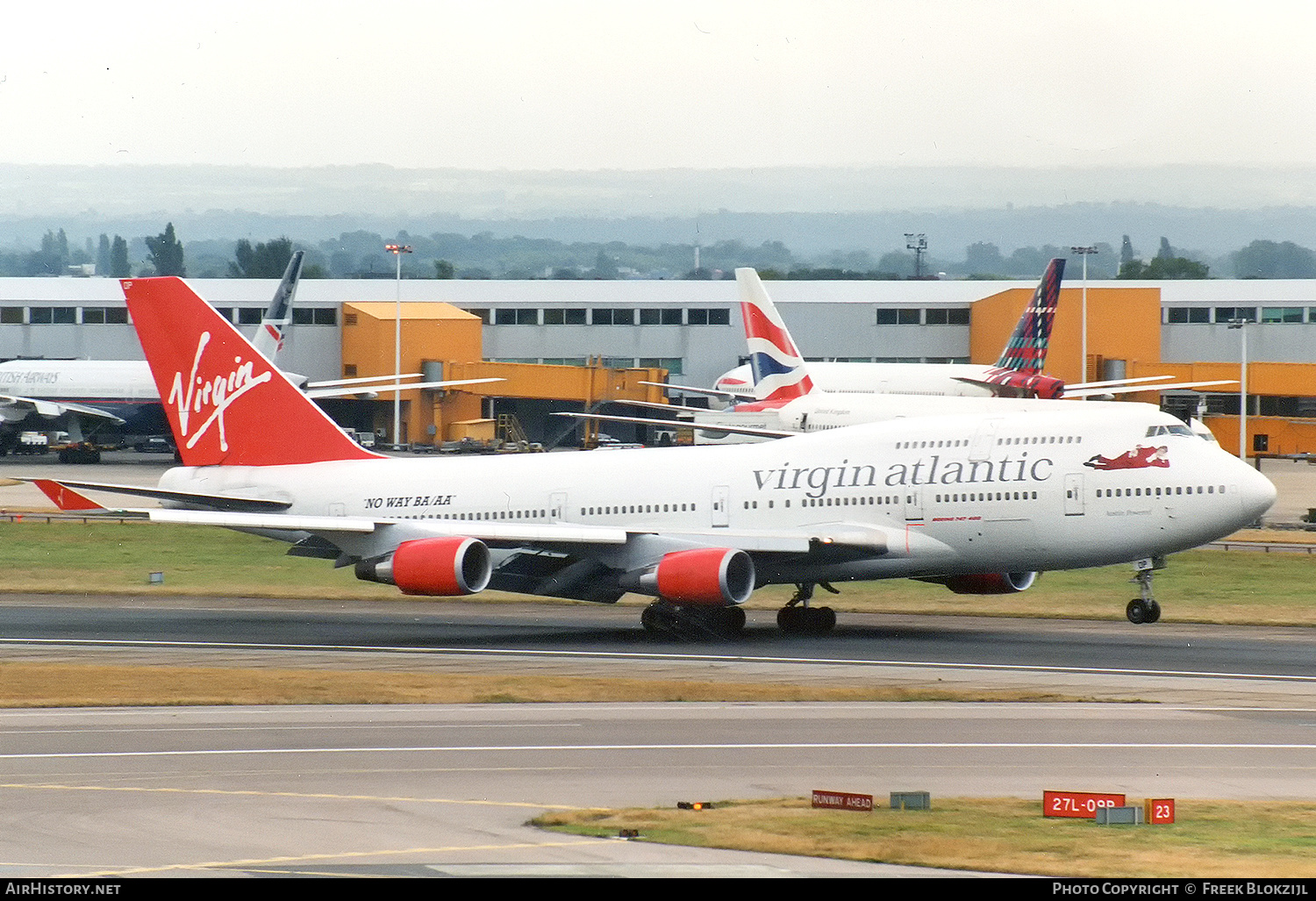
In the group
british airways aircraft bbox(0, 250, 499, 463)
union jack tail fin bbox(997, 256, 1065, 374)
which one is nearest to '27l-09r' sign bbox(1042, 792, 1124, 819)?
union jack tail fin bbox(997, 256, 1065, 374)

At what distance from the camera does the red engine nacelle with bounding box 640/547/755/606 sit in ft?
132

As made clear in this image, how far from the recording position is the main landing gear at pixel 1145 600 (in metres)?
39.8

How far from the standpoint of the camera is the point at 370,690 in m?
33.9

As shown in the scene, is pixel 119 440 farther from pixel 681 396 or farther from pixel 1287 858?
pixel 1287 858

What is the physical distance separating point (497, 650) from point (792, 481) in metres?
8.45

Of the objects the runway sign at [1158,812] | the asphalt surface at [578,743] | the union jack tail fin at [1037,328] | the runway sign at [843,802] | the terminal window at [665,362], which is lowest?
the asphalt surface at [578,743]

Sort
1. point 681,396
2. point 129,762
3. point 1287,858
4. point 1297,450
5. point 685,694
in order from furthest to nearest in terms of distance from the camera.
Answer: point 681,396 → point 1297,450 → point 685,694 → point 129,762 → point 1287,858

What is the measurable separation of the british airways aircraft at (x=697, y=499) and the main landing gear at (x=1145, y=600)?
0.05 metres

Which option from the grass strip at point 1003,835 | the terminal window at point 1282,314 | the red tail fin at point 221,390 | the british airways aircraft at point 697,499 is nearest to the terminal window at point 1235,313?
the terminal window at point 1282,314

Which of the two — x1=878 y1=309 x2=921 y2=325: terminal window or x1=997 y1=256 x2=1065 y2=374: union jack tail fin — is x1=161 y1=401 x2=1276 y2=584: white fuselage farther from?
x1=878 y1=309 x2=921 y2=325: terminal window

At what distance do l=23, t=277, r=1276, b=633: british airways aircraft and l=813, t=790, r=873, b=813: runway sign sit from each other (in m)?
17.8

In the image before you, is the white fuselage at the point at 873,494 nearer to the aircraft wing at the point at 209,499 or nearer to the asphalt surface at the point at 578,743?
the aircraft wing at the point at 209,499

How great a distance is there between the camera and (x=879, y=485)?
4197 cm

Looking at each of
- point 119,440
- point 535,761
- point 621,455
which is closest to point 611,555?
point 621,455
